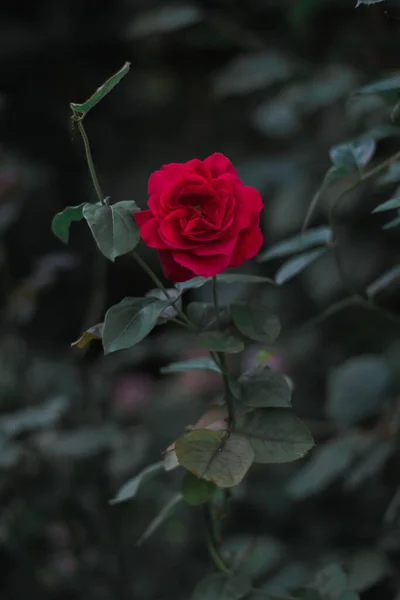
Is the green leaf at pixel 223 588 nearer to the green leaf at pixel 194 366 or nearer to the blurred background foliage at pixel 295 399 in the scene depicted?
the blurred background foliage at pixel 295 399

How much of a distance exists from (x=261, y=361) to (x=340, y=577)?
224 millimetres

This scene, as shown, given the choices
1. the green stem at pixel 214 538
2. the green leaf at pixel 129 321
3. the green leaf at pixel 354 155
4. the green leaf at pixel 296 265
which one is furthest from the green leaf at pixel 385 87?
the green stem at pixel 214 538

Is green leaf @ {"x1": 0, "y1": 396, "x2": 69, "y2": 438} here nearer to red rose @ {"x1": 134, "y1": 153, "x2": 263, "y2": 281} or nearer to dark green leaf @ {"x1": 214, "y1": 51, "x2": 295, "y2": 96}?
red rose @ {"x1": 134, "y1": 153, "x2": 263, "y2": 281}

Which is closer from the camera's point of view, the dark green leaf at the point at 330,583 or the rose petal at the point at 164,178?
the rose petal at the point at 164,178

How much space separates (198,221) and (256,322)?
0.13m

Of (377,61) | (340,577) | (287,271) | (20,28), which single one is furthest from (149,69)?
(340,577)

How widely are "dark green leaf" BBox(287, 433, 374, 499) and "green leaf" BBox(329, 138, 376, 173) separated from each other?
47 centimetres

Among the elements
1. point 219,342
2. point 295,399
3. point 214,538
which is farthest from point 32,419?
point 295,399

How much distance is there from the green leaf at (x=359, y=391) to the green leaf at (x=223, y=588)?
499mm

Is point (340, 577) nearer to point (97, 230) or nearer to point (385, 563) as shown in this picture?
point (385, 563)

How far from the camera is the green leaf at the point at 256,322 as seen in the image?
0.63m

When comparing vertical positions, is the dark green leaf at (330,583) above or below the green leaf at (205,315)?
below

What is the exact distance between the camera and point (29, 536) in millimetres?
1159

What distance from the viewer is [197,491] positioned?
64 cm
